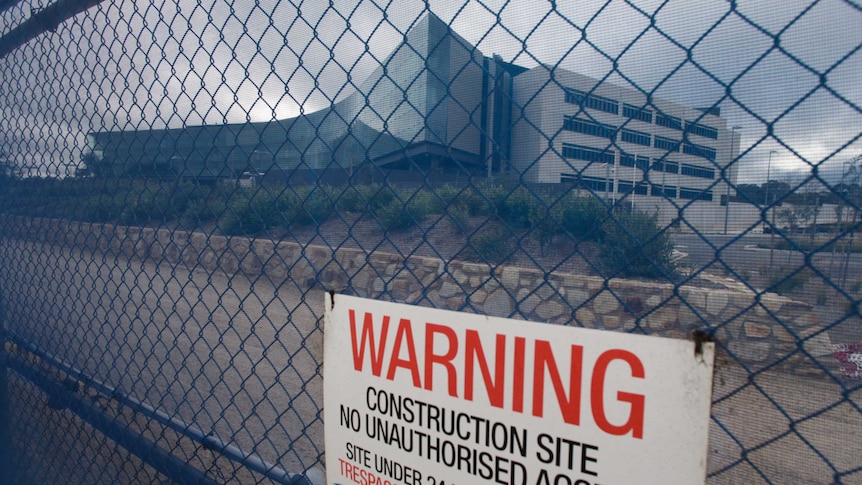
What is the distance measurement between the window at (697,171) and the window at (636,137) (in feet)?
0.30

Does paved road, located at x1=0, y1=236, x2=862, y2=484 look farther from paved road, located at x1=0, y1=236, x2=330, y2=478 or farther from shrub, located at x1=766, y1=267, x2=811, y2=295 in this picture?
shrub, located at x1=766, y1=267, x2=811, y2=295

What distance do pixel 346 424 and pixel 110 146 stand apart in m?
1.93

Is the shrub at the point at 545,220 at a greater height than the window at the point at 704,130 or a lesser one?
lesser

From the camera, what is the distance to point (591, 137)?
106 centimetres

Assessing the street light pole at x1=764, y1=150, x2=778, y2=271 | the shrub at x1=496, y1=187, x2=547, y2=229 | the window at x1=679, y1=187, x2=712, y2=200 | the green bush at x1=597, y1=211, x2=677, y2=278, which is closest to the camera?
the street light pole at x1=764, y1=150, x2=778, y2=271

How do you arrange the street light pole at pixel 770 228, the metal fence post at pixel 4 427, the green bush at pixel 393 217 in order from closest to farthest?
the street light pole at pixel 770 228 → the green bush at pixel 393 217 → the metal fence post at pixel 4 427

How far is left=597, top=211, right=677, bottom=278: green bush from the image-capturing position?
113cm

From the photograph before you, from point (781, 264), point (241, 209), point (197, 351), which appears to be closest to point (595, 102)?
point (781, 264)

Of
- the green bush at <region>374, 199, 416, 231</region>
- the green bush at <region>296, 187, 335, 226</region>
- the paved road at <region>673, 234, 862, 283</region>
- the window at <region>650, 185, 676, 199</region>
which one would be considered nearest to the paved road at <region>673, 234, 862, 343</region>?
the paved road at <region>673, 234, 862, 283</region>

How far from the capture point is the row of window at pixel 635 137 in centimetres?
97

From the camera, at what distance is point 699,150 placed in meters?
0.97

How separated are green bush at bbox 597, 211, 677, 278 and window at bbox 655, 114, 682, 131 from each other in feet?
0.71

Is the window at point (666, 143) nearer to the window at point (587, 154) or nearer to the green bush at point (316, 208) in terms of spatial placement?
the window at point (587, 154)

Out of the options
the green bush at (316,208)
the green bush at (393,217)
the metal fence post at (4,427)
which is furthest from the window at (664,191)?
the metal fence post at (4,427)
